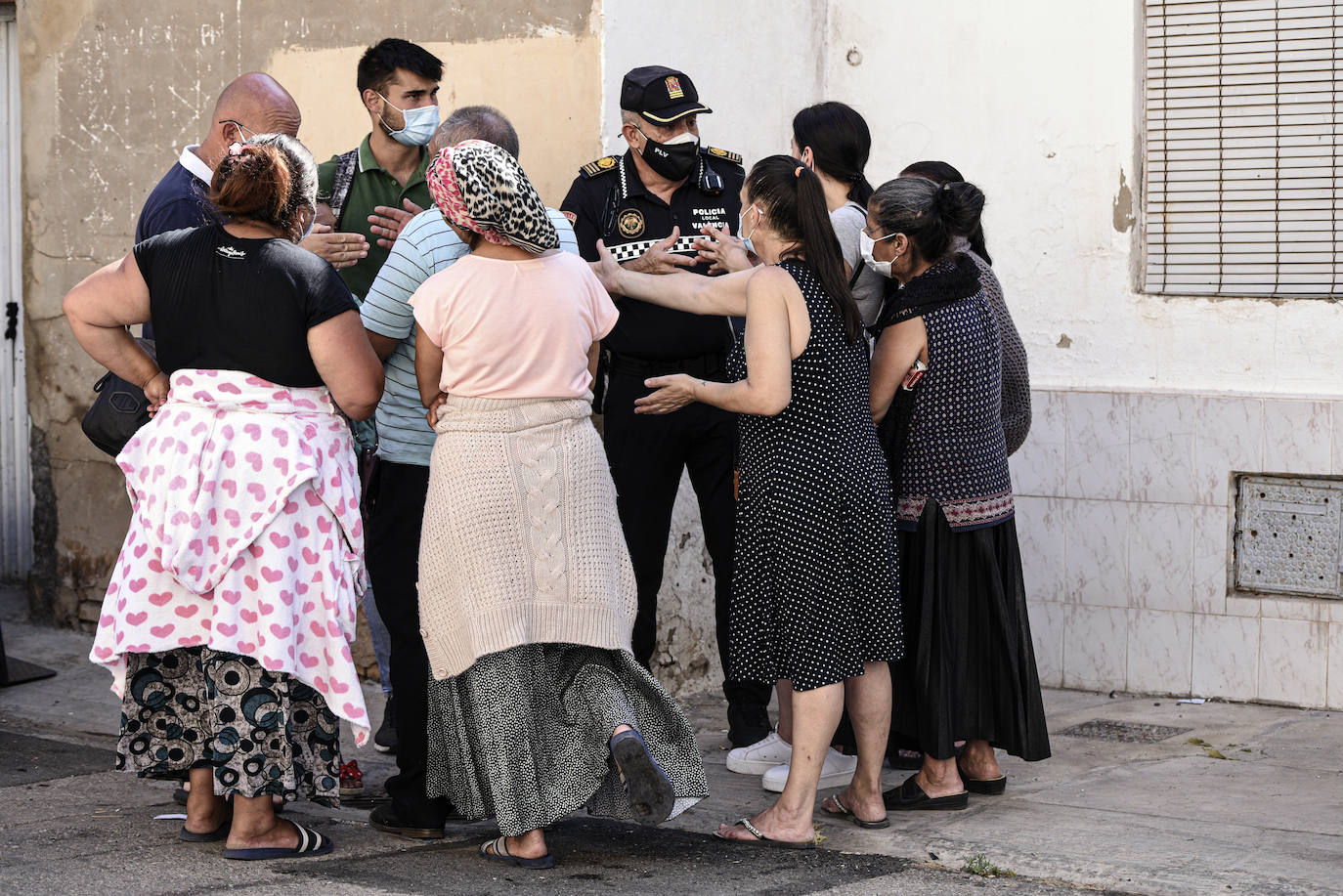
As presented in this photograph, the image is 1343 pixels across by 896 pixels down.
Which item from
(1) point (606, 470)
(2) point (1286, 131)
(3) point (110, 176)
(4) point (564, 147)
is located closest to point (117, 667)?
(1) point (606, 470)

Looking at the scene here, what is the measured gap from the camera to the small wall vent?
621 cm

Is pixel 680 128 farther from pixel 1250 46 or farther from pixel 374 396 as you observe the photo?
pixel 1250 46

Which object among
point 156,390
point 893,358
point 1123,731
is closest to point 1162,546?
point 1123,731

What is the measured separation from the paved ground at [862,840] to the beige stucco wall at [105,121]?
5.86ft

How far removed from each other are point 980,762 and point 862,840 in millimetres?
667

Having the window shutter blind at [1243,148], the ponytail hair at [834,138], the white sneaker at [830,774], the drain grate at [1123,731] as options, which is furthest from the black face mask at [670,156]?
the drain grate at [1123,731]

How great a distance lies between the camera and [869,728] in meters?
4.75

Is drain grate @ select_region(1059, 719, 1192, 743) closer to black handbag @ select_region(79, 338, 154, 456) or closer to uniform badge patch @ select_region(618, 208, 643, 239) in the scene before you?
uniform badge patch @ select_region(618, 208, 643, 239)

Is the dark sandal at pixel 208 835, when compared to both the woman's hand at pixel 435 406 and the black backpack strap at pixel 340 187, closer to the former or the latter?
the woman's hand at pixel 435 406

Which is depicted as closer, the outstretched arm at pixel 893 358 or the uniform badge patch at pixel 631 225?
the outstretched arm at pixel 893 358

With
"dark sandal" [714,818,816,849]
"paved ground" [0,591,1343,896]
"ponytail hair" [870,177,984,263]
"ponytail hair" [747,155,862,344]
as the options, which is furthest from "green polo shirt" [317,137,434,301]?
"dark sandal" [714,818,816,849]

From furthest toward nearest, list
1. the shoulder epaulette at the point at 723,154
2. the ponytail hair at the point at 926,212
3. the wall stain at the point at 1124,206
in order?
the wall stain at the point at 1124,206 < the shoulder epaulette at the point at 723,154 < the ponytail hair at the point at 926,212

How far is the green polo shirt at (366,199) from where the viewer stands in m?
5.45

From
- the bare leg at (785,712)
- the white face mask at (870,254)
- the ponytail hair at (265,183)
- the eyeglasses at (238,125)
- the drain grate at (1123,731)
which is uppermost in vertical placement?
the eyeglasses at (238,125)
